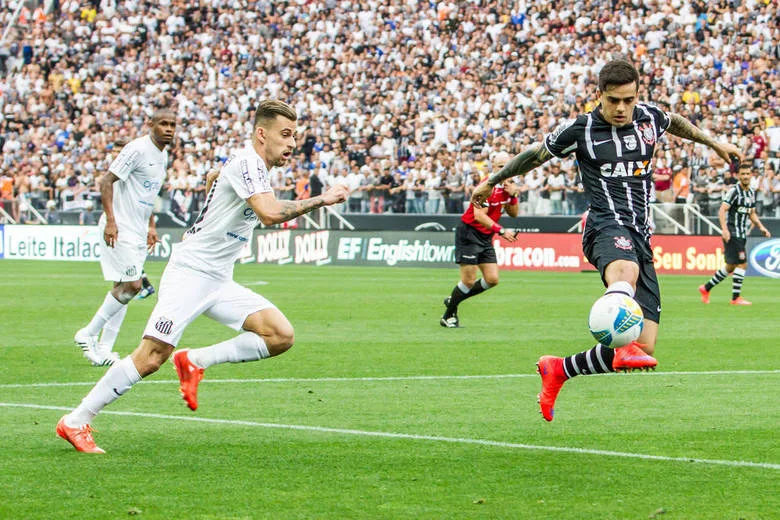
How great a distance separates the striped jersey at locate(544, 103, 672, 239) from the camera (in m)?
8.55

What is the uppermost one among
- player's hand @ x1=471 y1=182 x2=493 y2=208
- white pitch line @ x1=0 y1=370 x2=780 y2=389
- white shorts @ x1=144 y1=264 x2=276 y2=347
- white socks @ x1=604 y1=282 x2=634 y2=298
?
player's hand @ x1=471 y1=182 x2=493 y2=208

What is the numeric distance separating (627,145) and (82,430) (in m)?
3.98

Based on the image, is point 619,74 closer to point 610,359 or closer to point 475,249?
point 610,359

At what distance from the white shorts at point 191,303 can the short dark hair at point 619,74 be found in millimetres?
2666

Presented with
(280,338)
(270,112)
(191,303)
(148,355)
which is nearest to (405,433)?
(280,338)

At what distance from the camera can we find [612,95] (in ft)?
27.4

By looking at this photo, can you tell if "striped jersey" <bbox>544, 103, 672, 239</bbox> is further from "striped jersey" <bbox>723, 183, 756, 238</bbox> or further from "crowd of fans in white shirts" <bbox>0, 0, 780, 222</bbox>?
"crowd of fans in white shirts" <bbox>0, 0, 780, 222</bbox>

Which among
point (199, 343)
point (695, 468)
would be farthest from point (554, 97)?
point (695, 468)

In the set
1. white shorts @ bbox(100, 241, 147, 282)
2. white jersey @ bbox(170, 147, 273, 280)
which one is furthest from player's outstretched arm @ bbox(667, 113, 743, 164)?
white shorts @ bbox(100, 241, 147, 282)

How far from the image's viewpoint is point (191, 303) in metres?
8.02

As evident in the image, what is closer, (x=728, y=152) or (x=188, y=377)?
(x=188, y=377)

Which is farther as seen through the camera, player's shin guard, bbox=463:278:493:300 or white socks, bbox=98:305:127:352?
player's shin guard, bbox=463:278:493:300

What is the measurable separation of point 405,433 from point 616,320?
65.8 inches

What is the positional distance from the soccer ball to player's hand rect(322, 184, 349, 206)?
1.64 meters
